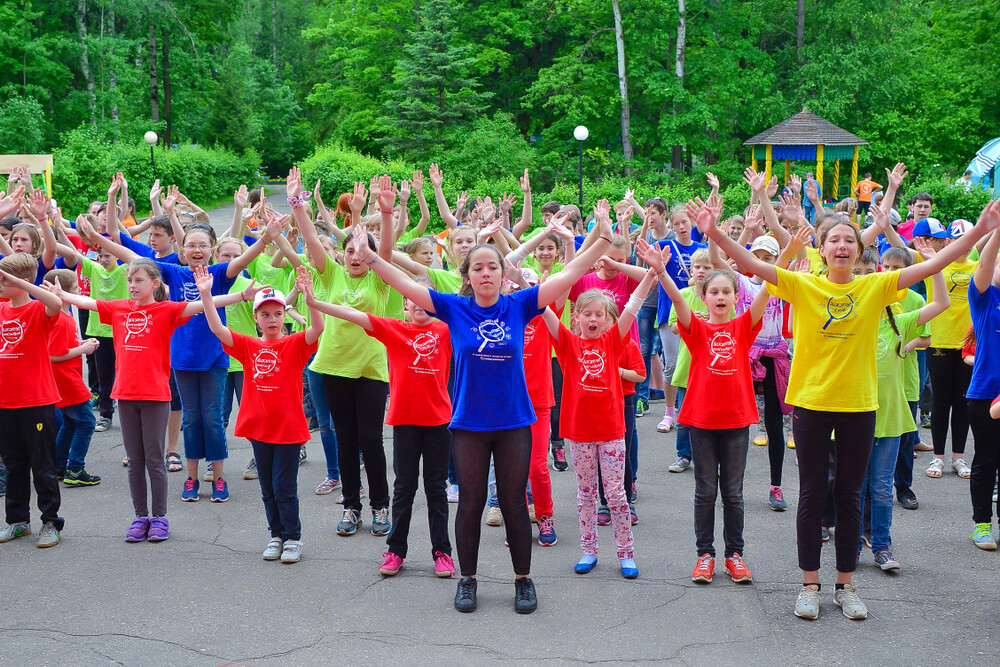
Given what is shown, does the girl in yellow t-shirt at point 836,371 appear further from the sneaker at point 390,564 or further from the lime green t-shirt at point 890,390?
the sneaker at point 390,564

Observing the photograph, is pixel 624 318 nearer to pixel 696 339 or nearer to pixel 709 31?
pixel 696 339

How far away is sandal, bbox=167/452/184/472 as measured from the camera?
25.5 feet

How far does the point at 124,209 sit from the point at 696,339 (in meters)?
7.77

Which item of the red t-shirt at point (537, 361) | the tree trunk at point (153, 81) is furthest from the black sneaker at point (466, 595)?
the tree trunk at point (153, 81)

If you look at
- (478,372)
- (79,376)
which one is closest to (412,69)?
(79,376)

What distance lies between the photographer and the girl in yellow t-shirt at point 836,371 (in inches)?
188

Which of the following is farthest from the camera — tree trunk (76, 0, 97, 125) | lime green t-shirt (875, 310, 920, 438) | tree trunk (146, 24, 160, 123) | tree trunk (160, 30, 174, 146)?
tree trunk (160, 30, 174, 146)

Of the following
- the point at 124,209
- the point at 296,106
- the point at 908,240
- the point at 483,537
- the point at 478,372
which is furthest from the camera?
the point at 296,106

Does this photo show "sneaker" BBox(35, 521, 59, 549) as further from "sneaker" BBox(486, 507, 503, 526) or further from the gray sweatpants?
"sneaker" BBox(486, 507, 503, 526)

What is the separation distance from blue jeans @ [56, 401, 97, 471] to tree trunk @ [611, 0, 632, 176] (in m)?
25.3

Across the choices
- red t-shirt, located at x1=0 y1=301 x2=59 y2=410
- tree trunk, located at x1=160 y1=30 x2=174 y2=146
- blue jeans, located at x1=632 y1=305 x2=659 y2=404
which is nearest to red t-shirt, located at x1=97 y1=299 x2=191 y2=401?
red t-shirt, located at x1=0 y1=301 x2=59 y2=410

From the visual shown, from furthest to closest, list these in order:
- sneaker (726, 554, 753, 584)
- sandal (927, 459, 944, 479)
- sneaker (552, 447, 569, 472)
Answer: sneaker (552, 447, 569, 472)
sandal (927, 459, 944, 479)
sneaker (726, 554, 753, 584)

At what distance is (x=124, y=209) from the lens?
10.8 meters

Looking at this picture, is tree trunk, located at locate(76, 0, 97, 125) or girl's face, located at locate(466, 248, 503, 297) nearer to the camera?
girl's face, located at locate(466, 248, 503, 297)
